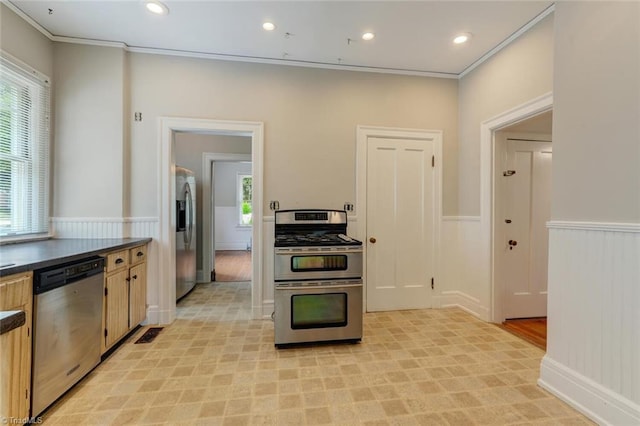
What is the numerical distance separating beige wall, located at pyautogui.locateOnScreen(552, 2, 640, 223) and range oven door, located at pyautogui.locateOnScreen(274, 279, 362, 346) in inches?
66.2

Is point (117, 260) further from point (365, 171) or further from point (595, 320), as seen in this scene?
point (595, 320)

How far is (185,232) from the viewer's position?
3732 mm

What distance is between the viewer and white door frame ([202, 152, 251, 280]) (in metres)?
4.59

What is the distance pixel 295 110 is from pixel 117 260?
2303 millimetres

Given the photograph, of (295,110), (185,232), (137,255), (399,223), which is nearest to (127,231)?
(137,255)

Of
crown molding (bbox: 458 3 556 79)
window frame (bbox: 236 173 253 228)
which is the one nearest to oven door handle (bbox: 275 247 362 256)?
crown molding (bbox: 458 3 556 79)

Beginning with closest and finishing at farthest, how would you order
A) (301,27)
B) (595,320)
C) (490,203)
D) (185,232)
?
(595,320), (301,27), (490,203), (185,232)

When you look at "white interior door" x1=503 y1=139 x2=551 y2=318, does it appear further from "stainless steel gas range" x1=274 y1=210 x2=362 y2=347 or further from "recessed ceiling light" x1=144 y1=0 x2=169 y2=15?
"recessed ceiling light" x1=144 y1=0 x2=169 y2=15

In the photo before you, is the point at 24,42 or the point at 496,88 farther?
the point at 496,88

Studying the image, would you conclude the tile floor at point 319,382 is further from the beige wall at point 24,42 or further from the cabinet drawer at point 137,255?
the beige wall at point 24,42

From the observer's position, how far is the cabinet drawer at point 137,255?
2.62m

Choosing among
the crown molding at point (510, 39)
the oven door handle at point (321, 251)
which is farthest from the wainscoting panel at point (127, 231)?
the crown molding at point (510, 39)

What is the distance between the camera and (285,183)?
318cm

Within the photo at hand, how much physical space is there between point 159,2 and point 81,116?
1.41 meters
